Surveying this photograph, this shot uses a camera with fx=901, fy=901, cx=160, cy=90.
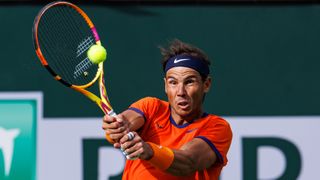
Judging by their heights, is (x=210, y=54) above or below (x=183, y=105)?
above

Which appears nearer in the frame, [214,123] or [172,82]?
[172,82]

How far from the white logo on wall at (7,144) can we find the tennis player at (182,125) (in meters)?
2.41

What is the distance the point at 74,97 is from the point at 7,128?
1.93 feet

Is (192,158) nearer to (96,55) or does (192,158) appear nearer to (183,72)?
(183,72)

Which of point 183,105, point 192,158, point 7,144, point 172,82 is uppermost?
point 172,82

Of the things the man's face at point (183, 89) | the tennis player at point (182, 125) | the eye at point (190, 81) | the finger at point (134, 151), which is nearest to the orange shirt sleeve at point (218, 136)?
the tennis player at point (182, 125)

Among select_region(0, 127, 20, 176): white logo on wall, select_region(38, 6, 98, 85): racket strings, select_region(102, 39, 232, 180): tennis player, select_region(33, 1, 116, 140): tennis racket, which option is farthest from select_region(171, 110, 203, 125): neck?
select_region(0, 127, 20, 176): white logo on wall

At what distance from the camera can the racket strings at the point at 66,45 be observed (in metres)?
5.38

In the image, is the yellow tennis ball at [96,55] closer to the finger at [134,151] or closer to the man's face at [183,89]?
the man's face at [183,89]

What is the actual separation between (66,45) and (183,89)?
1037 millimetres

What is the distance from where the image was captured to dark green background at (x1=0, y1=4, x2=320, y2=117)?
722 cm

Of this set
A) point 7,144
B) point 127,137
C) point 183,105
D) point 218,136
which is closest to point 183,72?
point 183,105

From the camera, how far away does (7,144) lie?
721 cm

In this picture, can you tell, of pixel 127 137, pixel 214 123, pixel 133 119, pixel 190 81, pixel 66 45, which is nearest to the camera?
pixel 127 137
